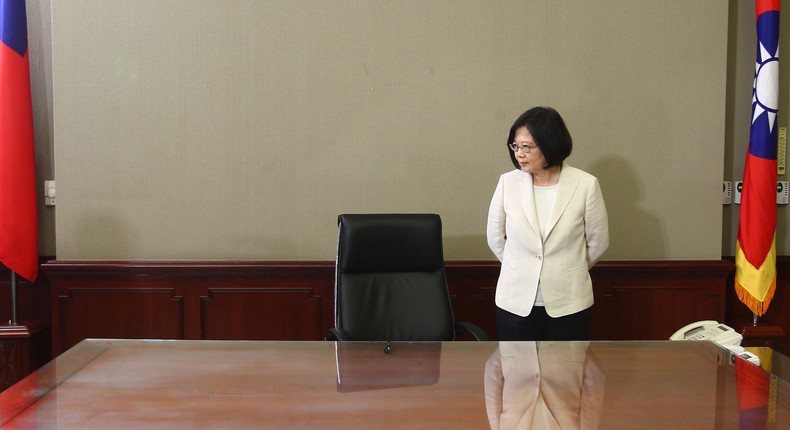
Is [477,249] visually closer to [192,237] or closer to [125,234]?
[192,237]

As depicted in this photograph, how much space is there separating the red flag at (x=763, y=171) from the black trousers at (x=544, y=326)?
124cm

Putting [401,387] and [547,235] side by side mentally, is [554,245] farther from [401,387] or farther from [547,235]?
[401,387]

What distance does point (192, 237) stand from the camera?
3.71 m

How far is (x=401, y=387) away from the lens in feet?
6.31

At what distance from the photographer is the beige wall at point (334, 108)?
3.66m

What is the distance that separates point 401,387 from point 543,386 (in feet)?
1.25

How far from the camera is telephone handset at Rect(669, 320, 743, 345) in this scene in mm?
3006

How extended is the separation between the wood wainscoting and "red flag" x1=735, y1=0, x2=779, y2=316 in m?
0.15

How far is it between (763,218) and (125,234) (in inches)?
129

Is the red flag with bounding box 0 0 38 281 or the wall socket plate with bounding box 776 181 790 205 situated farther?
the wall socket plate with bounding box 776 181 790 205

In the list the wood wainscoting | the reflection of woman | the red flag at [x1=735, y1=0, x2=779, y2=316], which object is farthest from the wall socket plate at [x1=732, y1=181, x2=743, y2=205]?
the reflection of woman

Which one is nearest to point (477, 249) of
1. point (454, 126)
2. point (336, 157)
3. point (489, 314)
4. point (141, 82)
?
point (489, 314)

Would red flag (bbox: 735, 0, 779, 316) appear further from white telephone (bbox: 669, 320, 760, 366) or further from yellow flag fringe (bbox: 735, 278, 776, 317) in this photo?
white telephone (bbox: 669, 320, 760, 366)

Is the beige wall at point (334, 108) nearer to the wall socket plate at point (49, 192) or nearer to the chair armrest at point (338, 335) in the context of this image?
the wall socket plate at point (49, 192)
